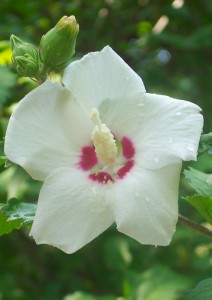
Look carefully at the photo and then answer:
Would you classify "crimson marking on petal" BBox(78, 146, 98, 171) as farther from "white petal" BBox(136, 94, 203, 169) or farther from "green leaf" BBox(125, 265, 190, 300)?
"green leaf" BBox(125, 265, 190, 300)

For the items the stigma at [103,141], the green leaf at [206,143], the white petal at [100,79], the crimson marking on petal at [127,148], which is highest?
the white petal at [100,79]

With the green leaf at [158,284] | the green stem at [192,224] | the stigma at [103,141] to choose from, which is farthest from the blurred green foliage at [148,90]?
the stigma at [103,141]

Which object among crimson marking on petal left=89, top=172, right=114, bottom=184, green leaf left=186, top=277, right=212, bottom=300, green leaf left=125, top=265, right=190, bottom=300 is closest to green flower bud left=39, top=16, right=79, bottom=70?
crimson marking on petal left=89, top=172, right=114, bottom=184

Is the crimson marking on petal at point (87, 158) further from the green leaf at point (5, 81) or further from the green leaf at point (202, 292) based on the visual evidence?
the green leaf at point (5, 81)

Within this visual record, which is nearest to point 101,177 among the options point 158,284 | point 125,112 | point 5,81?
point 125,112

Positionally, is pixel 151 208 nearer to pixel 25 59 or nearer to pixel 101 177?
pixel 101 177
